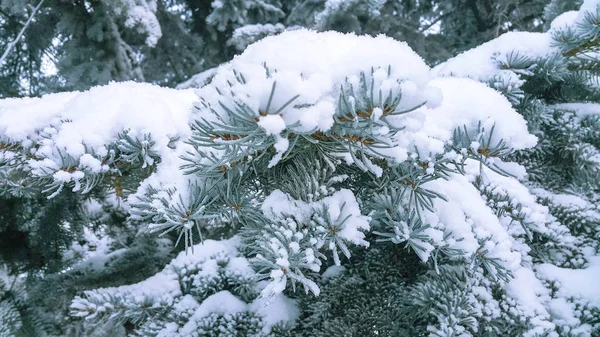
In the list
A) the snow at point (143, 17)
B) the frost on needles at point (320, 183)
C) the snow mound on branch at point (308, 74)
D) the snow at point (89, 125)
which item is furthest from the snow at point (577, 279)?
the snow at point (143, 17)

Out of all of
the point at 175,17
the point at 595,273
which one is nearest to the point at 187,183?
the point at 595,273

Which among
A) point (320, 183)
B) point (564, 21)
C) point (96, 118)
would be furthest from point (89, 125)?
point (564, 21)

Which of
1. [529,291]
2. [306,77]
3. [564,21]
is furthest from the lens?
[564,21]

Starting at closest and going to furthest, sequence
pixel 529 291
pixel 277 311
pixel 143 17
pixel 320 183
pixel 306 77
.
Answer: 1. pixel 306 77
2. pixel 320 183
3. pixel 529 291
4. pixel 277 311
5. pixel 143 17

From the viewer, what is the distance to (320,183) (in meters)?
0.73

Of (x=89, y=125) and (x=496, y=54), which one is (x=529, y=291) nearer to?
(x=496, y=54)

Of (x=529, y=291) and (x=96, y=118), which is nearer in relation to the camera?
(x=96, y=118)

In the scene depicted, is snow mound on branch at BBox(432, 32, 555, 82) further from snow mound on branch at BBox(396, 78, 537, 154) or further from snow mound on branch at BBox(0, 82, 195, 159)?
snow mound on branch at BBox(0, 82, 195, 159)

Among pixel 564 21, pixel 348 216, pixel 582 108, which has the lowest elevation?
pixel 582 108

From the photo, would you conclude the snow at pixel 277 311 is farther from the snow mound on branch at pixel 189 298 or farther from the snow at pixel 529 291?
the snow at pixel 529 291

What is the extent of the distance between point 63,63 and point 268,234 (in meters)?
2.27

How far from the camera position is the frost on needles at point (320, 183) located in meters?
0.54

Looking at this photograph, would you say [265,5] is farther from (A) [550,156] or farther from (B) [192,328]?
(B) [192,328]

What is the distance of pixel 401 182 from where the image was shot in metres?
0.71
